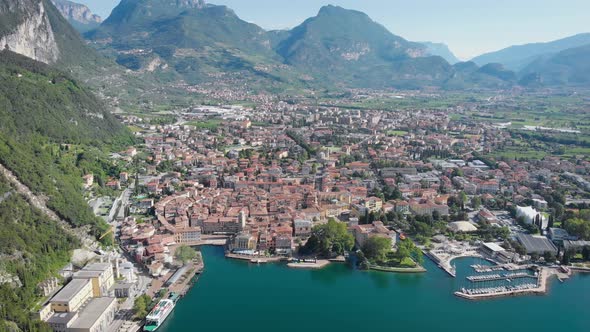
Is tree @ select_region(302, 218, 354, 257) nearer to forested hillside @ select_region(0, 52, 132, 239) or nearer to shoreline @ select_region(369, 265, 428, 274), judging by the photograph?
shoreline @ select_region(369, 265, 428, 274)

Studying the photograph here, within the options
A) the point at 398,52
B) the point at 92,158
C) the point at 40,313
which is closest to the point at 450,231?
the point at 40,313

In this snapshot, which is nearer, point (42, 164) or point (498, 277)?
point (498, 277)

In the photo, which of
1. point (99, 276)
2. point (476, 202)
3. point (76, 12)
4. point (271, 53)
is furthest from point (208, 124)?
point (76, 12)

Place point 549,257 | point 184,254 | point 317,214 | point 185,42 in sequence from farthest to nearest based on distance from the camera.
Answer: point 185,42 → point 317,214 → point 549,257 → point 184,254

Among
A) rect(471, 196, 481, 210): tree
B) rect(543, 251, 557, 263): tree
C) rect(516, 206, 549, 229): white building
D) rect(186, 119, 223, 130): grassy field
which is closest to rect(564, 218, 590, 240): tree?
rect(516, 206, 549, 229): white building

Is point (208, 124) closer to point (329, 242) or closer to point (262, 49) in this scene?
point (329, 242)

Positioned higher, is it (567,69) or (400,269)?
(567,69)

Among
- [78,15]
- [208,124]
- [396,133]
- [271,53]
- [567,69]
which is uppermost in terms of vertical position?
[78,15]
